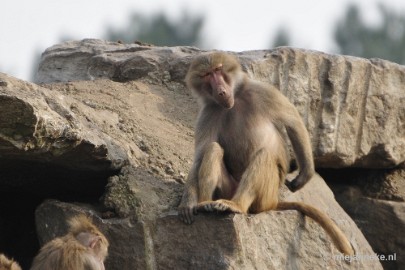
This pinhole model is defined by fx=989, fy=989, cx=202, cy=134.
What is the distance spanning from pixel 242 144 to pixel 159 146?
90 centimetres

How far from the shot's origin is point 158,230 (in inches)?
291

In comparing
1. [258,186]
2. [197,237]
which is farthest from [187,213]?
[258,186]

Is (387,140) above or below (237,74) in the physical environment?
below

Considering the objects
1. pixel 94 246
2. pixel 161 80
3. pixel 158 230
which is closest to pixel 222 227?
pixel 158 230

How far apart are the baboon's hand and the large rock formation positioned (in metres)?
0.07

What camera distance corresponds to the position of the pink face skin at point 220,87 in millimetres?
7922

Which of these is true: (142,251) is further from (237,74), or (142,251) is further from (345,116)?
(345,116)

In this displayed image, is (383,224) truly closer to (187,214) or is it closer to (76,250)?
(187,214)

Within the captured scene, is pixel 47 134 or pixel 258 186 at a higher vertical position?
pixel 47 134

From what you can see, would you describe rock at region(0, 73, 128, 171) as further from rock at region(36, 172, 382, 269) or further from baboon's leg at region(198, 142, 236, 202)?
baboon's leg at region(198, 142, 236, 202)

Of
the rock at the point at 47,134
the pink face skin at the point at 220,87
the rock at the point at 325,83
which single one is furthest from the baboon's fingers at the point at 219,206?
the rock at the point at 325,83

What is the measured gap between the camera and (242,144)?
26.0 feet

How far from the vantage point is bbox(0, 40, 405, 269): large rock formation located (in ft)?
23.5

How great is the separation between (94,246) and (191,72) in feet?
6.84
